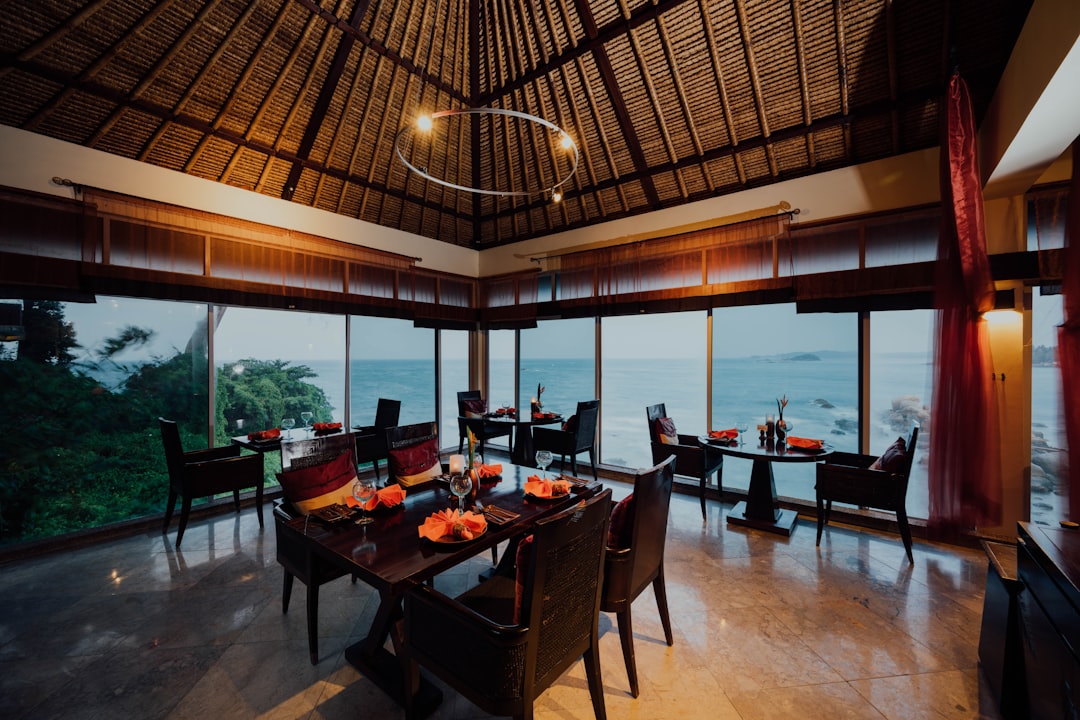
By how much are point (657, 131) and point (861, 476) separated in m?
4.09

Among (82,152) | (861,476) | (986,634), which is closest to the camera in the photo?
(986,634)

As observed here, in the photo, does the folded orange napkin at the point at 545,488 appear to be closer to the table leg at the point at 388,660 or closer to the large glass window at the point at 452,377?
the table leg at the point at 388,660

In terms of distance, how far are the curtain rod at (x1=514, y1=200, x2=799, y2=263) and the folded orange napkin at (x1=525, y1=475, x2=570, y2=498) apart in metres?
3.90

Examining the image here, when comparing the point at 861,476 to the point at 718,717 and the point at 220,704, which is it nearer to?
the point at 718,717

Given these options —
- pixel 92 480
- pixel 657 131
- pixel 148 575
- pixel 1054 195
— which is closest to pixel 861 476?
pixel 1054 195

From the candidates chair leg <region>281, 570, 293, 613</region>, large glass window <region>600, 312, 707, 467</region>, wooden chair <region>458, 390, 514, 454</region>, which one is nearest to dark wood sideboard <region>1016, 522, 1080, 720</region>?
large glass window <region>600, 312, 707, 467</region>

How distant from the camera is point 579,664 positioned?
Answer: 2.30 meters

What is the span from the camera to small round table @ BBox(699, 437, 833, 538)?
3822 millimetres

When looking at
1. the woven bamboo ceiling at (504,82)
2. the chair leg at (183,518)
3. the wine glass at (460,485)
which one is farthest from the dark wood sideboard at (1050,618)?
the chair leg at (183,518)

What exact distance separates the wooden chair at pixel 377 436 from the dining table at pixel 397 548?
2377mm

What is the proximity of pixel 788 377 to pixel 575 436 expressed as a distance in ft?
55.9

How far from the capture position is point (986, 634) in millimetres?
2131

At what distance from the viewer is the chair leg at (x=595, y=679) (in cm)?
177

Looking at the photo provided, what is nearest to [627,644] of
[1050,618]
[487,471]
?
[487,471]
